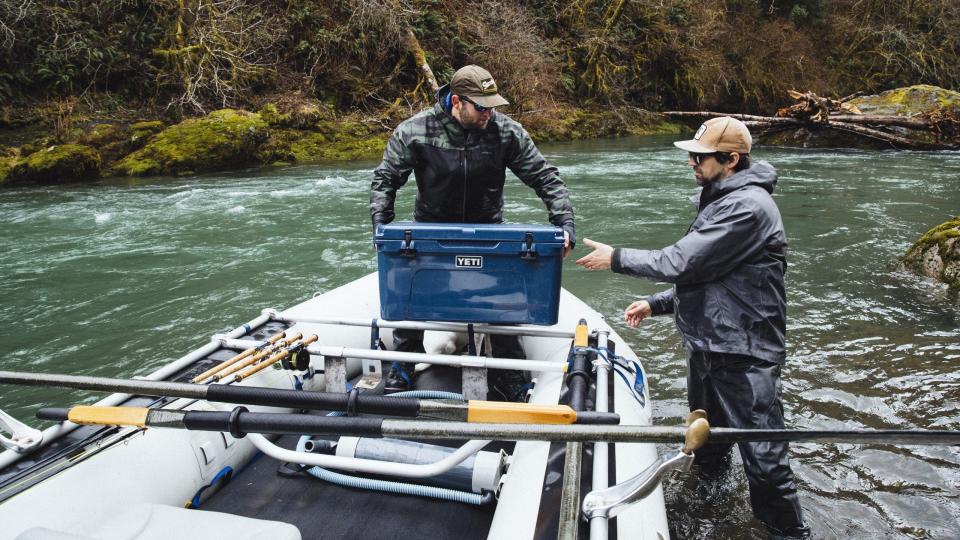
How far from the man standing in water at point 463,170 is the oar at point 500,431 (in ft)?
4.55

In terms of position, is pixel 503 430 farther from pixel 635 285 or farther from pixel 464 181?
pixel 635 285

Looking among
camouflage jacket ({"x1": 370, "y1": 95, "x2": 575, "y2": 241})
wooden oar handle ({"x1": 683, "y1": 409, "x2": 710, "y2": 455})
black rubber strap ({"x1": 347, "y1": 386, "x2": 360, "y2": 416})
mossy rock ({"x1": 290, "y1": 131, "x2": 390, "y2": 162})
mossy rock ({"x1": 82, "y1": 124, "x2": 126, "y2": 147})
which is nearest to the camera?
wooden oar handle ({"x1": 683, "y1": 409, "x2": 710, "y2": 455})

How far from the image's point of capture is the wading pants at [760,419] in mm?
2365

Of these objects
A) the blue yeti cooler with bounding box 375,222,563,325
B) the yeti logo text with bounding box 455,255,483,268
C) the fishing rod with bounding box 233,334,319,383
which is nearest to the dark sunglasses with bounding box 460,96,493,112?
the blue yeti cooler with bounding box 375,222,563,325

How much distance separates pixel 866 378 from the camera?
4.15 meters

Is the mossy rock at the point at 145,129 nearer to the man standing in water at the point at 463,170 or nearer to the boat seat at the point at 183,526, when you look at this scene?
the man standing in water at the point at 463,170

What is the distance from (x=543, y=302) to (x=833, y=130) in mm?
15155

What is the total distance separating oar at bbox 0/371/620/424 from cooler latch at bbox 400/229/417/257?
86cm

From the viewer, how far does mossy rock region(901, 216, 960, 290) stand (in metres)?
5.65

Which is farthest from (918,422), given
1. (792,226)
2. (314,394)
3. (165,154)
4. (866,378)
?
(165,154)

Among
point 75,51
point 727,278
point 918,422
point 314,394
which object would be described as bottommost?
point 918,422

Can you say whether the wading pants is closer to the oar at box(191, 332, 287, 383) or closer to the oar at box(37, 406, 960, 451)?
the oar at box(37, 406, 960, 451)

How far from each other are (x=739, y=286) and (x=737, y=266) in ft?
0.25

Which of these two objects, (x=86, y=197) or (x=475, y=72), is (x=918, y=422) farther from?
(x=86, y=197)
